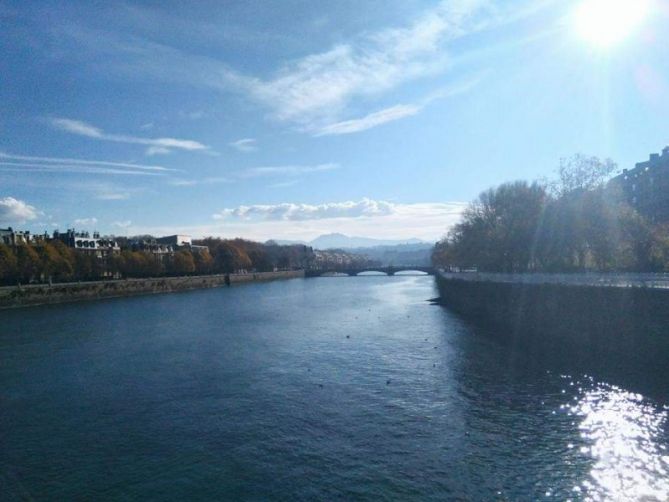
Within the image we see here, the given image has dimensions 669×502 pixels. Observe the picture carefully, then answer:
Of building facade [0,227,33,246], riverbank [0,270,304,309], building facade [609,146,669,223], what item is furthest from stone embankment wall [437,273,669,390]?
building facade [0,227,33,246]

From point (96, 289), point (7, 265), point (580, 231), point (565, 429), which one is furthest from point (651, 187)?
point (7, 265)

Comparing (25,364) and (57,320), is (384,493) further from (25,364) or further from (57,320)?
(57,320)

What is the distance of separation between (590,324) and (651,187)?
5182 centimetres

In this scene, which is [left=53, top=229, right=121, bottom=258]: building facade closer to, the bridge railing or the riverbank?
the riverbank

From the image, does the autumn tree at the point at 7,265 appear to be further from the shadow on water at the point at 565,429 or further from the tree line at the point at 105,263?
the shadow on water at the point at 565,429

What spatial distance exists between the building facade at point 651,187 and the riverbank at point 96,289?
72630 mm

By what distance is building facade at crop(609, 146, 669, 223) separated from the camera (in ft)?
210

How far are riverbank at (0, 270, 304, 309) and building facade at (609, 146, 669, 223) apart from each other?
7263 cm

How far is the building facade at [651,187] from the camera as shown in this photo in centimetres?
6406

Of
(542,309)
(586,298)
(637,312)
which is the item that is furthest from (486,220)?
(637,312)

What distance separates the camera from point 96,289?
243 feet

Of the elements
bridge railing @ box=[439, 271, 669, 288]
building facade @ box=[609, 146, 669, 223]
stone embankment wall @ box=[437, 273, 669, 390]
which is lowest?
stone embankment wall @ box=[437, 273, 669, 390]

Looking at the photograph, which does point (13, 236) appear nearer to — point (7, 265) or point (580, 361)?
point (7, 265)

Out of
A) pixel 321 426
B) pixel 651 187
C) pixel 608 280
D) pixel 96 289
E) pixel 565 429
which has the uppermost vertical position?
pixel 651 187
